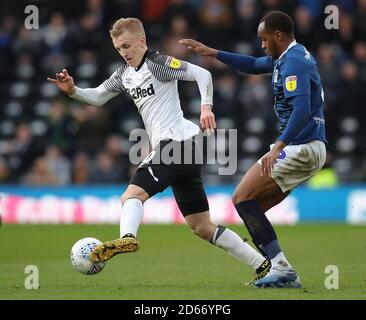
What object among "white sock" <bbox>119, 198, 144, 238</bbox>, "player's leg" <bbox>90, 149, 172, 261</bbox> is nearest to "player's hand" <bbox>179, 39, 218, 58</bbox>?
"player's leg" <bbox>90, 149, 172, 261</bbox>

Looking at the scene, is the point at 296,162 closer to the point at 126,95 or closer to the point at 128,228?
the point at 128,228

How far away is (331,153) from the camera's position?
1889 centimetres

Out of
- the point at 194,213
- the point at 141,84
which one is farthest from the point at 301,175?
the point at 141,84

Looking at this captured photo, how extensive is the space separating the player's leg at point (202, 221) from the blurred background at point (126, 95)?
377 inches

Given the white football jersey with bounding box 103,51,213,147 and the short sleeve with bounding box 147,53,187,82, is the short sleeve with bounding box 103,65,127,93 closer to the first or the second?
the white football jersey with bounding box 103,51,213,147

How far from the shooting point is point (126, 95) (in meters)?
19.8

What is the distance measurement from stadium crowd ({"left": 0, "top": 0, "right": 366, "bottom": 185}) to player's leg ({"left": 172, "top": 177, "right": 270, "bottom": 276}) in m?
10.4

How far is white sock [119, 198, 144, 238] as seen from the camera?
759 centimetres

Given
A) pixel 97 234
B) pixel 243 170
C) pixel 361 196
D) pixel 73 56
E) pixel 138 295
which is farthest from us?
pixel 73 56

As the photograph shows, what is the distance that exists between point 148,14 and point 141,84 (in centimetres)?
1310

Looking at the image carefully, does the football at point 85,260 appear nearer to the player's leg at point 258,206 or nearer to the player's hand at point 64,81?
the player's leg at point 258,206

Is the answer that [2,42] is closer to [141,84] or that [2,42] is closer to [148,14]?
[148,14]

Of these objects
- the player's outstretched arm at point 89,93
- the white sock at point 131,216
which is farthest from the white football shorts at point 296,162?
the player's outstretched arm at point 89,93
